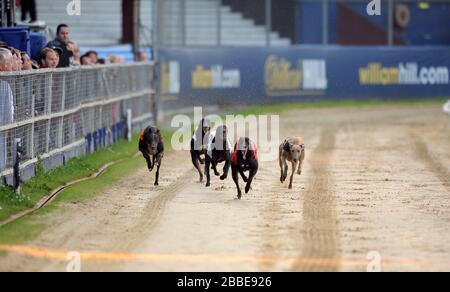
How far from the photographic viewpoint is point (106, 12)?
1228 inches

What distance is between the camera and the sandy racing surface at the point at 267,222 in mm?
9266

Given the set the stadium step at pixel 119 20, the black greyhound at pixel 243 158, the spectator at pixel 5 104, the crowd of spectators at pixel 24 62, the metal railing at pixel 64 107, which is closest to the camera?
the spectator at pixel 5 104

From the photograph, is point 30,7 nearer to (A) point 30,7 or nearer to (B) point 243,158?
(A) point 30,7

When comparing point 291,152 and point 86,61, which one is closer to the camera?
point 291,152

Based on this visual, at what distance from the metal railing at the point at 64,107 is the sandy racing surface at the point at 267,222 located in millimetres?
1135

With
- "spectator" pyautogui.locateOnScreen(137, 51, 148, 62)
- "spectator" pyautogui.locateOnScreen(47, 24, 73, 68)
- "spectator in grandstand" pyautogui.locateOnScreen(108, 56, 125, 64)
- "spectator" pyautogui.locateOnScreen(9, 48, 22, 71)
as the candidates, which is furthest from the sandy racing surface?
"spectator" pyautogui.locateOnScreen(137, 51, 148, 62)

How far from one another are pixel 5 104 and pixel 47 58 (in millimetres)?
2748

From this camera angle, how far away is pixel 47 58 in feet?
51.7

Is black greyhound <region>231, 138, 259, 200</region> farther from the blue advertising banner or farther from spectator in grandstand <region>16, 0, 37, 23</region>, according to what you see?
the blue advertising banner

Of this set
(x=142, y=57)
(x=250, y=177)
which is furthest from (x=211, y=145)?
(x=142, y=57)

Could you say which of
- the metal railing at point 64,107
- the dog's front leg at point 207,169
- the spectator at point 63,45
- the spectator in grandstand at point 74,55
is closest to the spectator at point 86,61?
the metal railing at point 64,107

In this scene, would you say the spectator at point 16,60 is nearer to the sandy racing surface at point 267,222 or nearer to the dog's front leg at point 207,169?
the sandy racing surface at point 267,222

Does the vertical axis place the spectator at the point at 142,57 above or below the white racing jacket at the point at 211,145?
above

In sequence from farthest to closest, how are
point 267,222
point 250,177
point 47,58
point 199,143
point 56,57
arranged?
point 56,57, point 47,58, point 199,143, point 250,177, point 267,222
